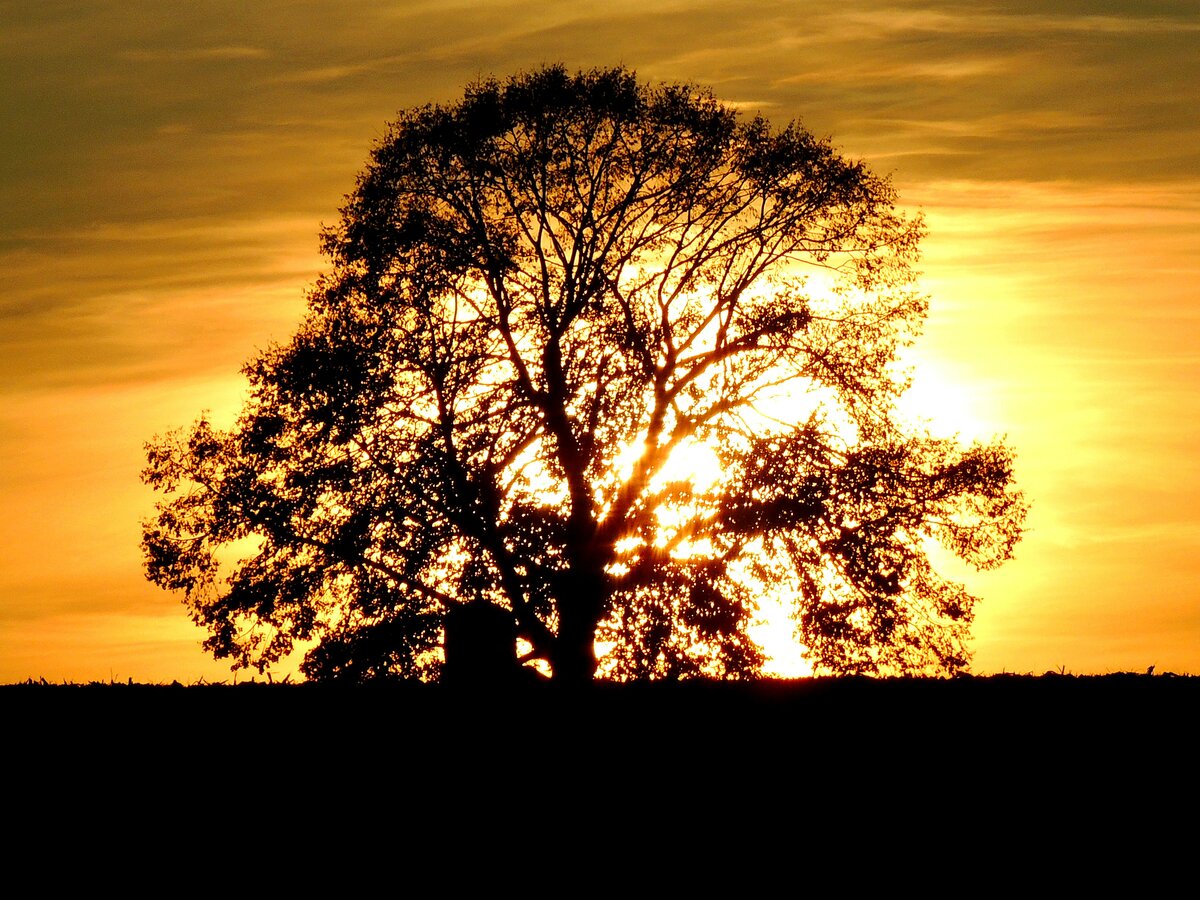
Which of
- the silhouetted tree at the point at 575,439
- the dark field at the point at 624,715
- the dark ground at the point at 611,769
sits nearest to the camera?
the dark ground at the point at 611,769

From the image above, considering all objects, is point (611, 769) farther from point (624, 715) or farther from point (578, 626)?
point (578, 626)

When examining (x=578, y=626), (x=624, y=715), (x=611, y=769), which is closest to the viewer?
(x=611, y=769)

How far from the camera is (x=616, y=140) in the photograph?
2828 cm

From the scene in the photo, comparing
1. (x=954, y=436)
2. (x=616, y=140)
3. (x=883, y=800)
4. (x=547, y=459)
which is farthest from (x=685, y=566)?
(x=883, y=800)

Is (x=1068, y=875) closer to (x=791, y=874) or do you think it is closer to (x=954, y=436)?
(x=791, y=874)

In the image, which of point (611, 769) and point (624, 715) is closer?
point (611, 769)

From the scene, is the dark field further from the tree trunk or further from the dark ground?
the tree trunk

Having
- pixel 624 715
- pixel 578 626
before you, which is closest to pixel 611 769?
pixel 624 715

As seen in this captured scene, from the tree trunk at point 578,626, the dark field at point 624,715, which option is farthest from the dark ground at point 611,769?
the tree trunk at point 578,626

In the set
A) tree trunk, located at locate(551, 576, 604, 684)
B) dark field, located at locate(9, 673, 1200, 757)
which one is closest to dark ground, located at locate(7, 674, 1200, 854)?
dark field, located at locate(9, 673, 1200, 757)

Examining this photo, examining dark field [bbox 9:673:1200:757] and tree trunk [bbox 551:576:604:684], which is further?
tree trunk [bbox 551:576:604:684]

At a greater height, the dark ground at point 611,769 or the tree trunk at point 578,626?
the tree trunk at point 578,626

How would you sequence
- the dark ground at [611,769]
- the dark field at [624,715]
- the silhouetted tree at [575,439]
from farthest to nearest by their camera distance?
the silhouetted tree at [575,439] → the dark field at [624,715] → the dark ground at [611,769]

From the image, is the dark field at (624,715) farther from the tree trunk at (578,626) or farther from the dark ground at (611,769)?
the tree trunk at (578,626)
